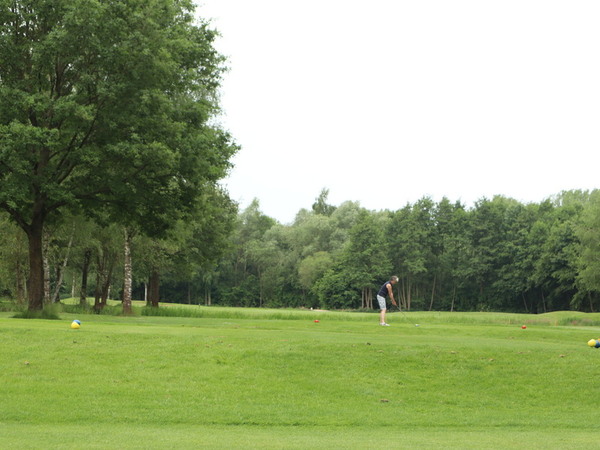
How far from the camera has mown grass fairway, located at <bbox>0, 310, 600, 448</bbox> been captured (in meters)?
10.4

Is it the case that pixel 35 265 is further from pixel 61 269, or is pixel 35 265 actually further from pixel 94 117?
pixel 61 269

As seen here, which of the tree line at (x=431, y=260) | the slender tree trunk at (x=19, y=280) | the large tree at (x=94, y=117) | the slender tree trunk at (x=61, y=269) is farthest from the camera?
the tree line at (x=431, y=260)

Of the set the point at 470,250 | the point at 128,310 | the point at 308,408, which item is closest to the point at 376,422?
the point at 308,408

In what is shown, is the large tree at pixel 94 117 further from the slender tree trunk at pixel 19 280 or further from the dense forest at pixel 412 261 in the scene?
the dense forest at pixel 412 261

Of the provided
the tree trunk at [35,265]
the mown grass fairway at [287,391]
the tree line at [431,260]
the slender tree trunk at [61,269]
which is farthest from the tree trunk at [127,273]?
the tree line at [431,260]

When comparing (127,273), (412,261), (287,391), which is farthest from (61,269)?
(412,261)

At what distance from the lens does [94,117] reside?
1039 inches

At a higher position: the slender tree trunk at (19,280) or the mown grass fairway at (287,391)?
the slender tree trunk at (19,280)

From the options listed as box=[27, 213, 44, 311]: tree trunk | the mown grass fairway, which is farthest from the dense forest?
the mown grass fairway

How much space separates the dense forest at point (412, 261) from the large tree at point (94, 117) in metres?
22.3

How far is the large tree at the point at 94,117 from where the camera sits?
25.7 metres

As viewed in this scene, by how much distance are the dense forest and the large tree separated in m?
22.3

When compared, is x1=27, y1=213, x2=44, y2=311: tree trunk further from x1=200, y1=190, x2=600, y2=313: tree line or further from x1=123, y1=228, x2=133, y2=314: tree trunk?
x1=200, y1=190, x2=600, y2=313: tree line

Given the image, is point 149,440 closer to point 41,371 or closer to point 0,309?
point 41,371
